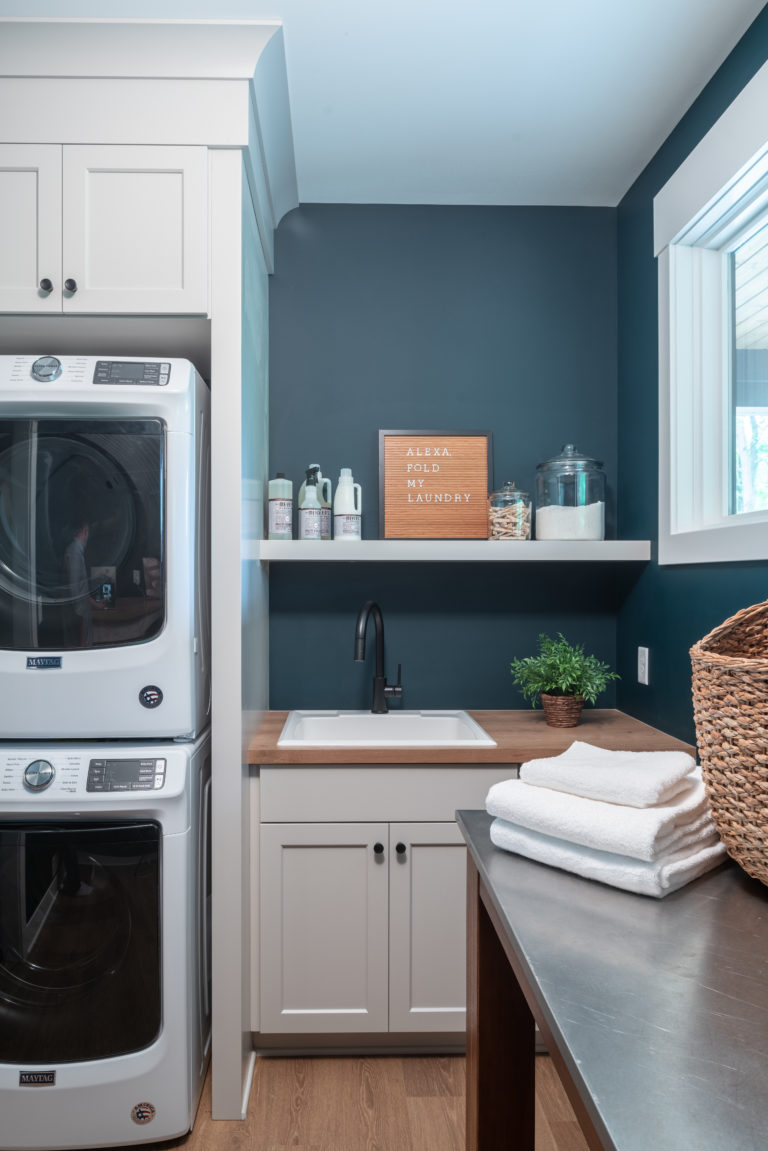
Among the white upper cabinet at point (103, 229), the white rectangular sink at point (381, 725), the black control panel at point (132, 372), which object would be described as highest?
the white upper cabinet at point (103, 229)

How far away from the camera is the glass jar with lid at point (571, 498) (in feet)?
7.72

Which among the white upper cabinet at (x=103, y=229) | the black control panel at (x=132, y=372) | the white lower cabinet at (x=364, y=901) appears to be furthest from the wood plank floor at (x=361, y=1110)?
the white upper cabinet at (x=103, y=229)

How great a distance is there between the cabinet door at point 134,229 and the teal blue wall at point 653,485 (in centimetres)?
129

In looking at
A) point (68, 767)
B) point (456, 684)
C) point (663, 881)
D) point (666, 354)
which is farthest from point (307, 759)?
point (666, 354)

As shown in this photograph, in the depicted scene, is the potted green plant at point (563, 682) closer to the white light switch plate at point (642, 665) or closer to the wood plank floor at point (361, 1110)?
the white light switch plate at point (642, 665)

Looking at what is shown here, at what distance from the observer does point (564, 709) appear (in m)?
2.23

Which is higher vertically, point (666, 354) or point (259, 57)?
point (259, 57)

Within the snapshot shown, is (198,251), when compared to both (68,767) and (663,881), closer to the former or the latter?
(68,767)

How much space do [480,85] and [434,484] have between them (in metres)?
1.10

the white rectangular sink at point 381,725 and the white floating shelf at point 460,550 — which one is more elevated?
the white floating shelf at point 460,550

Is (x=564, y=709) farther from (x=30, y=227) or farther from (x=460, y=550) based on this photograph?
(x=30, y=227)

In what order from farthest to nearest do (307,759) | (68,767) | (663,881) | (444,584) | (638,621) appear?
(444,584) → (638,621) → (307,759) → (68,767) → (663,881)

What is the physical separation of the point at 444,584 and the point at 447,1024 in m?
1.29

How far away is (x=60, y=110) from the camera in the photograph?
1792 millimetres
